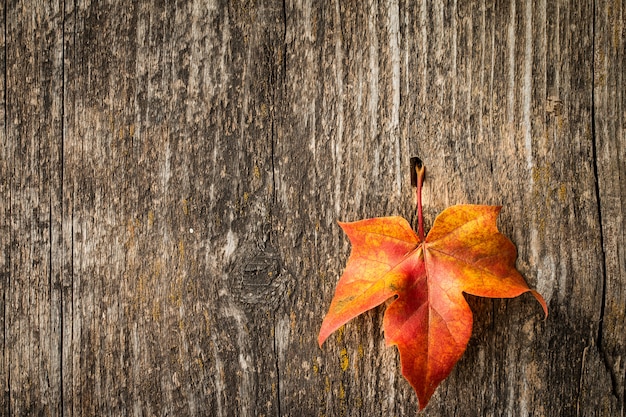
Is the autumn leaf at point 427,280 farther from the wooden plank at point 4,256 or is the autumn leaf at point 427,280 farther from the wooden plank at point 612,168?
the wooden plank at point 4,256

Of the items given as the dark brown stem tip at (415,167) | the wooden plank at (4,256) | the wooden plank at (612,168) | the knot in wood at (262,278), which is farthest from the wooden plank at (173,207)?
the wooden plank at (612,168)

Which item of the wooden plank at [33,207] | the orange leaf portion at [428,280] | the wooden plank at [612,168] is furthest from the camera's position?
the wooden plank at [33,207]

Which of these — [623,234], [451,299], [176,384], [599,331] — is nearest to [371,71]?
[451,299]

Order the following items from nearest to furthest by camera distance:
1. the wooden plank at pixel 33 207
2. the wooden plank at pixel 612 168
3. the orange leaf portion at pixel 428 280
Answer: the orange leaf portion at pixel 428 280, the wooden plank at pixel 612 168, the wooden plank at pixel 33 207

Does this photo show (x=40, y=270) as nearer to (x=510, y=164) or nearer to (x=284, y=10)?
(x=284, y=10)

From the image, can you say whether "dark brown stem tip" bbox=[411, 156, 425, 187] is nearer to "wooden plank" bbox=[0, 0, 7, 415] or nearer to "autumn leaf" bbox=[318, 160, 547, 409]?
"autumn leaf" bbox=[318, 160, 547, 409]

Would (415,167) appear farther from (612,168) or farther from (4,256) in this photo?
(4,256)

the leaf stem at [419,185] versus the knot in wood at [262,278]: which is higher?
the leaf stem at [419,185]

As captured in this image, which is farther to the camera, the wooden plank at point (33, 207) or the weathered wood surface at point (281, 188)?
the wooden plank at point (33, 207)
